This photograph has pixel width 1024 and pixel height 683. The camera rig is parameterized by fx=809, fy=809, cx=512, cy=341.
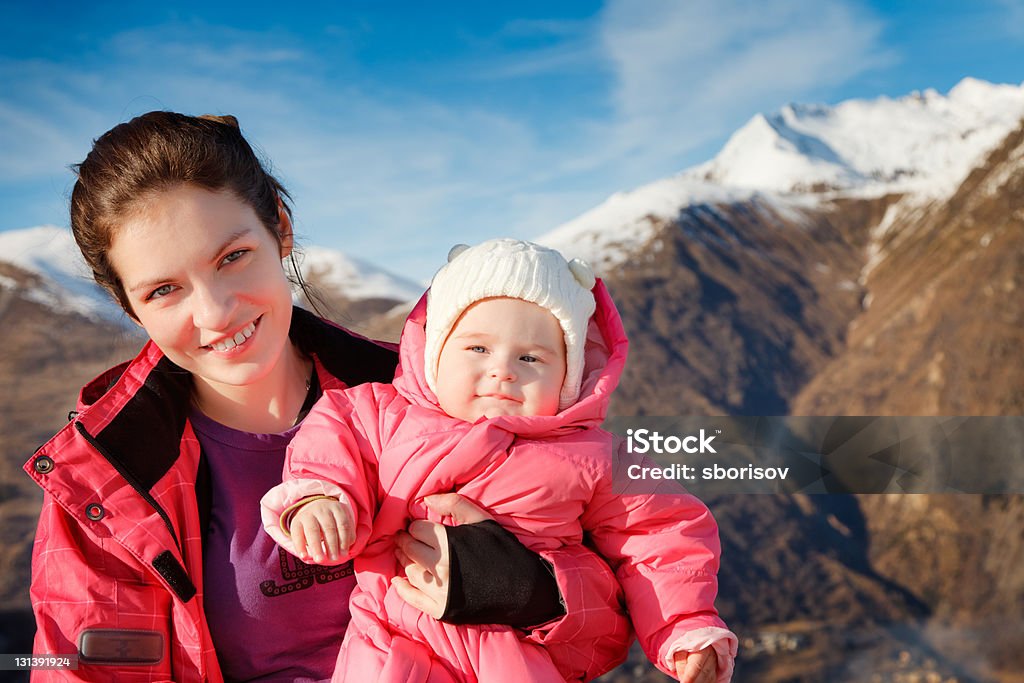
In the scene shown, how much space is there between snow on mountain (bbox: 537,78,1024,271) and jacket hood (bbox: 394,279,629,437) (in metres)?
7.78

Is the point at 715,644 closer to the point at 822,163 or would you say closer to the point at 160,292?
the point at 160,292

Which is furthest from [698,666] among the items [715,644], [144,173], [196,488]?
[144,173]

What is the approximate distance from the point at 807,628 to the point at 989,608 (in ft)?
6.59

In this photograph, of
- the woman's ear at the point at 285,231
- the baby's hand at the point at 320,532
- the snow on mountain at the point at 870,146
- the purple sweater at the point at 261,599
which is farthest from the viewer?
the snow on mountain at the point at 870,146

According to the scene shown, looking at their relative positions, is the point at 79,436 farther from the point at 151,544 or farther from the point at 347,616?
the point at 347,616

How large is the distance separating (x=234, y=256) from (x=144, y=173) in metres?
0.24

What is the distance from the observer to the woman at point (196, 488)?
1.51 meters

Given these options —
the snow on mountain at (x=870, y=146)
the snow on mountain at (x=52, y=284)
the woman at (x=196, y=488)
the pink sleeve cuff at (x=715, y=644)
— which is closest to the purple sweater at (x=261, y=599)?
the woman at (x=196, y=488)

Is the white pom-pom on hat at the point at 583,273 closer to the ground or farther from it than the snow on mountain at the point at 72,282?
closer to the ground

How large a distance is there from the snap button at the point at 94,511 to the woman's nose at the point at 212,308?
401mm

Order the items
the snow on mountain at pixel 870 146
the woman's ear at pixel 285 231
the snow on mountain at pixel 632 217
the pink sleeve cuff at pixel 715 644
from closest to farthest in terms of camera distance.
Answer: the pink sleeve cuff at pixel 715 644, the woman's ear at pixel 285 231, the snow on mountain at pixel 632 217, the snow on mountain at pixel 870 146

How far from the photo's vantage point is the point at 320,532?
1.38m

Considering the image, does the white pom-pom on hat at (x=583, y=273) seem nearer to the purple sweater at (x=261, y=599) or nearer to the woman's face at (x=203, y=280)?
the woman's face at (x=203, y=280)

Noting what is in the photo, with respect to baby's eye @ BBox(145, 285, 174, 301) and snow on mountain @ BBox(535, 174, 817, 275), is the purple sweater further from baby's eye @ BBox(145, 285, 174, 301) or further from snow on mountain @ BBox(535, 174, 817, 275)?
snow on mountain @ BBox(535, 174, 817, 275)
